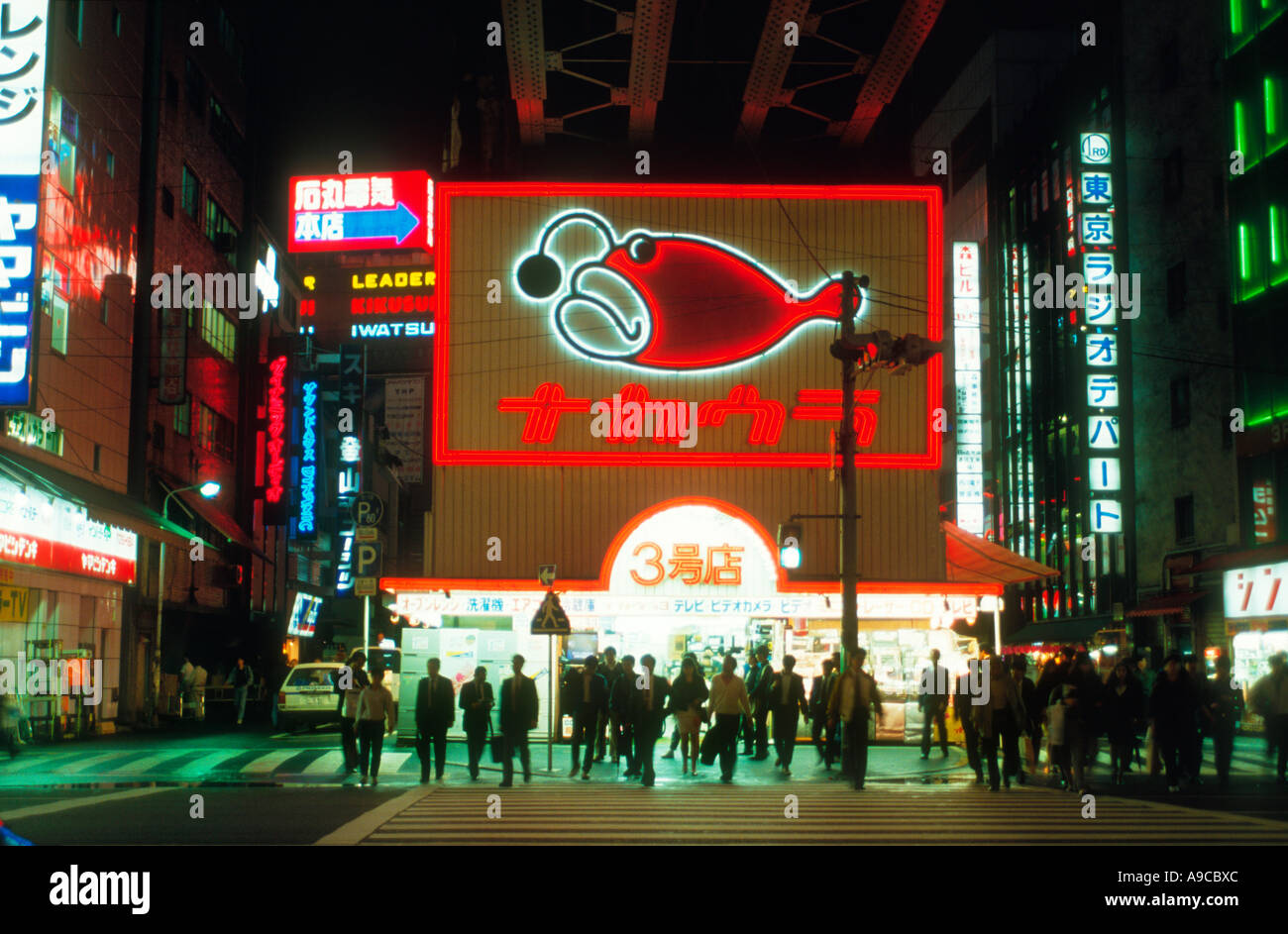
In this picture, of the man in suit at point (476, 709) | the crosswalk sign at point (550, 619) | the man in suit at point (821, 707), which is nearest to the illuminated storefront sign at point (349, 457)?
the man in suit at point (821, 707)

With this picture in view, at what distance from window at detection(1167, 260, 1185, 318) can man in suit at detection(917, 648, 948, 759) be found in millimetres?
21040

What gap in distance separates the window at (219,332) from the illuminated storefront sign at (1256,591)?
106ft

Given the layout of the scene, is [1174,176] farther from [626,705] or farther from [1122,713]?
[626,705]

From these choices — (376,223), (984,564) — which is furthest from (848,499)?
(376,223)

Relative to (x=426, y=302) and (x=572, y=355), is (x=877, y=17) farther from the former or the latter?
(x=426, y=302)

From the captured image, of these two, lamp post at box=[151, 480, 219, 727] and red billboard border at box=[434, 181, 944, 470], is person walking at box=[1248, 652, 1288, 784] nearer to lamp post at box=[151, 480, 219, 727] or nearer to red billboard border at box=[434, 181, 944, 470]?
red billboard border at box=[434, 181, 944, 470]

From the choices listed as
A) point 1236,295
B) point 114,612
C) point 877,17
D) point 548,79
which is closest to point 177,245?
point 114,612

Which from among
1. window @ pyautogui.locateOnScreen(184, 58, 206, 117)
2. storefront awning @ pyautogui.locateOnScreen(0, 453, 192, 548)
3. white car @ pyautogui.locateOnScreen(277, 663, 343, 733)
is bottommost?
white car @ pyautogui.locateOnScreen(277, 663, 343, 733)

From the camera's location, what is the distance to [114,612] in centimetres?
3369

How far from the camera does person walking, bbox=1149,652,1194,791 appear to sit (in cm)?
1916

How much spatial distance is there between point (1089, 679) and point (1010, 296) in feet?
147

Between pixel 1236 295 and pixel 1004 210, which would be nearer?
pixel 1236 295

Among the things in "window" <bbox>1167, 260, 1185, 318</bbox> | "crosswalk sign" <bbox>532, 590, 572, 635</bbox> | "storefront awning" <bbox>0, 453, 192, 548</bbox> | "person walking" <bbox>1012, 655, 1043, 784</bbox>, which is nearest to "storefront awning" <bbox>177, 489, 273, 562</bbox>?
"storefront awning" <bbox>0, 453, 192, 548</bbox>

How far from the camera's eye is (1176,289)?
138ft
